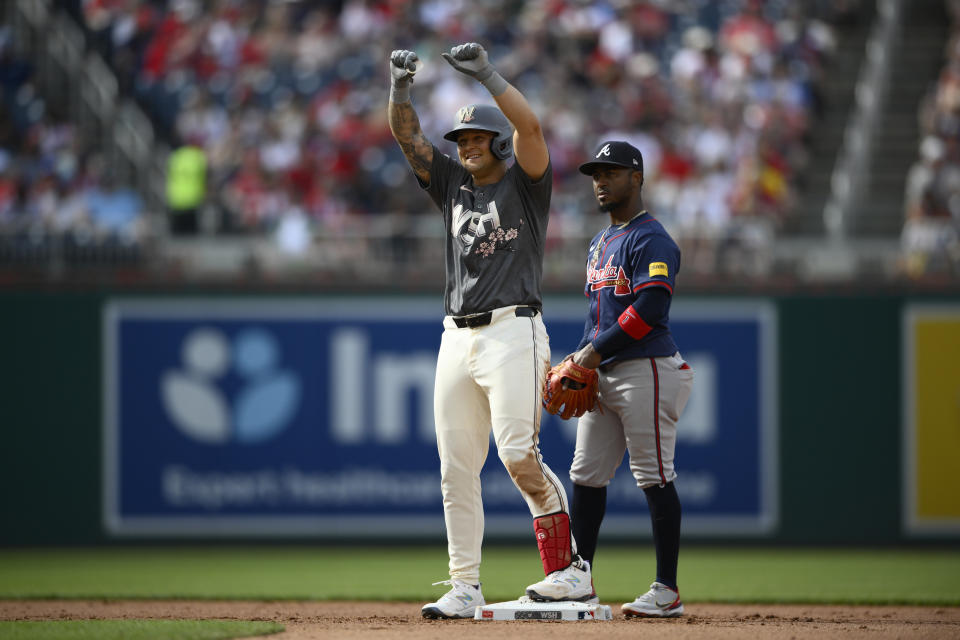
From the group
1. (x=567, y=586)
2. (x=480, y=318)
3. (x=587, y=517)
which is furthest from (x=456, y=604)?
(x=480, y=318)

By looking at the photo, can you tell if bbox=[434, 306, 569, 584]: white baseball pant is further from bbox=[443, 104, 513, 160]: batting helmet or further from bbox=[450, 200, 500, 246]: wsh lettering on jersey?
bbox=[443, 104, 513, 160]: batting helmet

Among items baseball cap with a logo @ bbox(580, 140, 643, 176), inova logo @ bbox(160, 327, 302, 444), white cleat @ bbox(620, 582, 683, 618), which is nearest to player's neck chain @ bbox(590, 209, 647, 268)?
baseball cap with a logo @ bbox(580, 140, 643, 176)

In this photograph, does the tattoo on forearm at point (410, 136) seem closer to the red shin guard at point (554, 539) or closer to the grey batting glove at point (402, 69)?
the grey batting glove at point (402, 69)

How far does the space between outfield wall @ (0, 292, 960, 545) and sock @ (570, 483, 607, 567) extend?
4.87 meters

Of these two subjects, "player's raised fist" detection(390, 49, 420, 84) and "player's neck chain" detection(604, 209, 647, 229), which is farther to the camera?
"player's neck chain" detection(604, 209, 647, 229)

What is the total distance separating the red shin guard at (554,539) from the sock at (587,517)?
315 mm

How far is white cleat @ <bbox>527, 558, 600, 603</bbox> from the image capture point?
225 inches

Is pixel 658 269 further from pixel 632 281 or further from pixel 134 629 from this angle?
pixel 134 629

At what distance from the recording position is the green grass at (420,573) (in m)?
7.99

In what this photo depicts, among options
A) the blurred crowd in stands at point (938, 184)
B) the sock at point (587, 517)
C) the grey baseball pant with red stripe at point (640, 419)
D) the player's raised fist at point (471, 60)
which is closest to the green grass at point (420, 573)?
the sock at point (587, 517)

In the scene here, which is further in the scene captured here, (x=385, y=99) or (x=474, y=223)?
(x=385, y=99)

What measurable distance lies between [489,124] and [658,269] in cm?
101

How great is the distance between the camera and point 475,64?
546 centimetres

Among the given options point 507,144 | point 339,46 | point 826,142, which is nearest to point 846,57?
point 826,142
